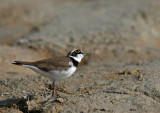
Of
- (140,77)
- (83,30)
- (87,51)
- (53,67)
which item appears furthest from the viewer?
(83,30)

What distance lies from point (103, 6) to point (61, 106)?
10.2 meters

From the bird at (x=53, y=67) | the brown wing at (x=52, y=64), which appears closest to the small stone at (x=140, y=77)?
the bird at (x=53, y=67)

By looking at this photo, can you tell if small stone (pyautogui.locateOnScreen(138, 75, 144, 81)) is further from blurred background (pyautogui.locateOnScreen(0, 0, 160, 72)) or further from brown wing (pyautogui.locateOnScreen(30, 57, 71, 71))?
blurred background (pyautogui.locateOnScreen(0, 0, 160, 72))

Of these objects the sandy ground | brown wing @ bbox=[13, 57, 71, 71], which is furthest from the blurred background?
brown wing @ bbox=[13, 57, 71, 71]

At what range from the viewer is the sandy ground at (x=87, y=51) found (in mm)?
6064

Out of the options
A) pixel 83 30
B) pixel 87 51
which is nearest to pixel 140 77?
pixel 87 51

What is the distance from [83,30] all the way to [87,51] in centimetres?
194

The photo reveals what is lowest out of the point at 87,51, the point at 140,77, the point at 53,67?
the point at 140,77

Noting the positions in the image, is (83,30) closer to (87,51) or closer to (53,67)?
(87,51)

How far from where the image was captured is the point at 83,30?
12.1m

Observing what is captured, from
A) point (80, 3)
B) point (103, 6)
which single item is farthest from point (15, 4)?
point (103, 6)

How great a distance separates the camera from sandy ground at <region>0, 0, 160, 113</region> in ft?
19.9

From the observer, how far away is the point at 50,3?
56.6 feet

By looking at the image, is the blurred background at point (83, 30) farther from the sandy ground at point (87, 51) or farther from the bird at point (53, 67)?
the bird at point (53, 67)
